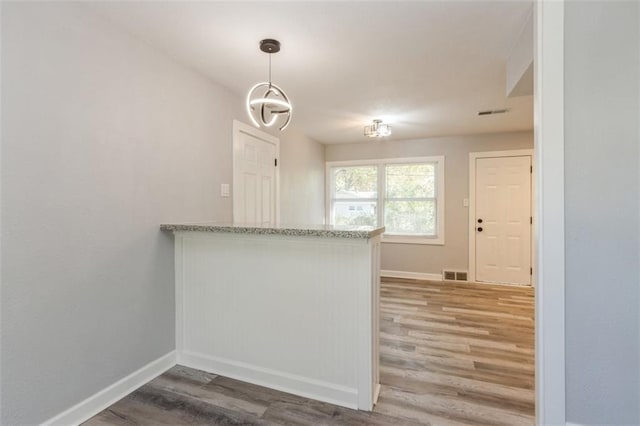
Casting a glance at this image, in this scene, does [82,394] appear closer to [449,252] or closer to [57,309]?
[57,309]

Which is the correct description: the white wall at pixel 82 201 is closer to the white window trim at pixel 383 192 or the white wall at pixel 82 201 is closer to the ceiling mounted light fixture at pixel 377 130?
the ceiling mounted light fixture at pixel 377 130

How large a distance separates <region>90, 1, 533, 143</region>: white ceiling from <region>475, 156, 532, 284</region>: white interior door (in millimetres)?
1382

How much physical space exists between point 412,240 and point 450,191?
100 cm

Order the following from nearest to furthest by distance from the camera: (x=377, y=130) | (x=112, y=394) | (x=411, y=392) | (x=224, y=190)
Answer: (x=112, y=394) → (x=411, y=392) → (x=224, y=190) → (x=377, y=130)

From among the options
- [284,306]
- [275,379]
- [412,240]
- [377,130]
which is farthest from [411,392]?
[412,240]

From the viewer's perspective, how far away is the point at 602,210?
1.34 meters

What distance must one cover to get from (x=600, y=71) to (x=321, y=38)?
4.96ft

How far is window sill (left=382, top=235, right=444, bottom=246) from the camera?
492cm

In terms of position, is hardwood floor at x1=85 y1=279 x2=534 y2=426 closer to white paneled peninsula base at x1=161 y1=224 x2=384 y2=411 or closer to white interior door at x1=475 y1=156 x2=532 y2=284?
white paneled peninsula base at x1=161 y1=224 x2=384 y2=411

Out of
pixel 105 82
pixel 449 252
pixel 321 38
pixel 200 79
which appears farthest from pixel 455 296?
pixel 105 82

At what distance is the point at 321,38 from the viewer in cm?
201

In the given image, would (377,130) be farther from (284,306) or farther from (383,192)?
(284,306)

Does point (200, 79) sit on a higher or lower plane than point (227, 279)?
higher

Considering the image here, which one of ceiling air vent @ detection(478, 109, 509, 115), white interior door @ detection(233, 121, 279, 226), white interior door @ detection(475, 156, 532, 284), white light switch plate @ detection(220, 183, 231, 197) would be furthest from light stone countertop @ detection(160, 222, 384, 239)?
white interior door @ detection(475, 156, 532, 284)
